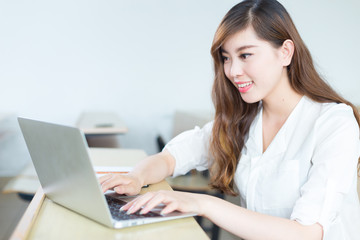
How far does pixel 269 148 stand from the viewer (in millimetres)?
1269

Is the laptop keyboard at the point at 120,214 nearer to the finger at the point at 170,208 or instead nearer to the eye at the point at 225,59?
the finger at the point at 170,208

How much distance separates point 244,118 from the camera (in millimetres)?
1473

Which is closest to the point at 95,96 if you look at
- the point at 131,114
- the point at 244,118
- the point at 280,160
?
the point at 131,114

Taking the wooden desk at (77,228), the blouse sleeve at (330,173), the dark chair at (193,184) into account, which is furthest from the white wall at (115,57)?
the wooden desk at (77,228)

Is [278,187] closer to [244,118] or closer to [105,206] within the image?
[244,118]

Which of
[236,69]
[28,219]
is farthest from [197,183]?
[28,219]

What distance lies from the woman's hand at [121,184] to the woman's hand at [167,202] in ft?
0.48

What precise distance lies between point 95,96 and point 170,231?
268cm

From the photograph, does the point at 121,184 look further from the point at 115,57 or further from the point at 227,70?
the point at 115,57

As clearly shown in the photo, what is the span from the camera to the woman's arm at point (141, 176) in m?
1.08

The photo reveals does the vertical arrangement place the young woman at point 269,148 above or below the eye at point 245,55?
below

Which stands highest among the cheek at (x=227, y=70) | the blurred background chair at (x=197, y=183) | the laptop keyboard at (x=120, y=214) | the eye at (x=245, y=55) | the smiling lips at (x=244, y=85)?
the eye at (x=245, y=55)

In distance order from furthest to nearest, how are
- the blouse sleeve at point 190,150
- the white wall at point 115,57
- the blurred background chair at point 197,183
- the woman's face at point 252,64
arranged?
the white wall at point 115,57
the blurred background chair at point 197,183
the blouse sleeve at point 190,150
the woman's face at point 252,64

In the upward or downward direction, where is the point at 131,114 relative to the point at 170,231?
downward
